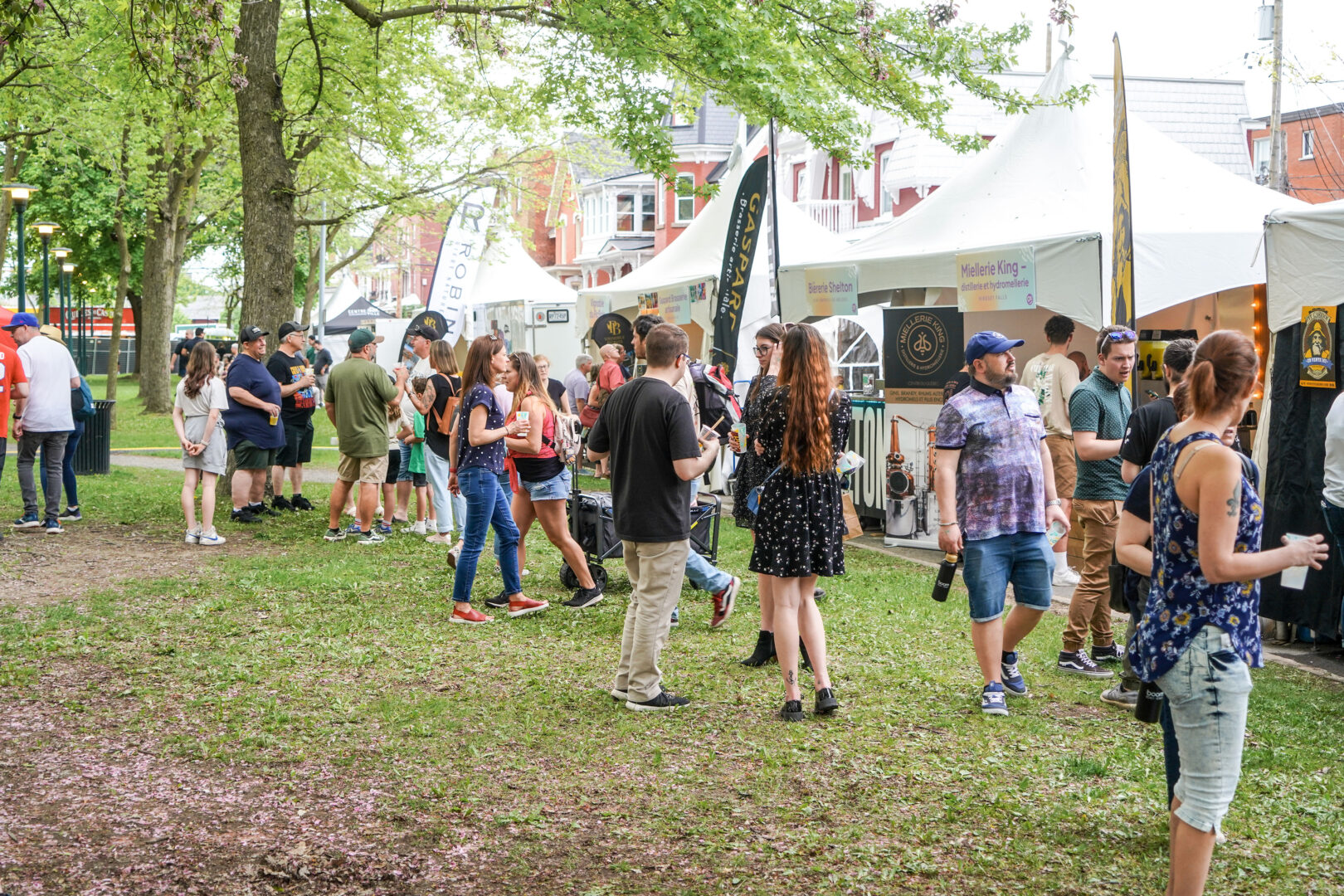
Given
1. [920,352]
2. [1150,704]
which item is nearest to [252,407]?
[920,352]

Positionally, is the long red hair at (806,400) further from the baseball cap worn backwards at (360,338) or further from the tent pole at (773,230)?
the tent pole at (773,230)

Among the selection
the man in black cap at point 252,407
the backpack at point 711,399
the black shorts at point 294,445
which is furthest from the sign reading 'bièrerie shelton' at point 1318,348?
the black shorts at point 294,445

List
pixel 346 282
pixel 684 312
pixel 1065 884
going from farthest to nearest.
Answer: pixel 346 282
pixel 684 312
pixel 1065 884

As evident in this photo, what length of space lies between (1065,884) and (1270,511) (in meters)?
4.85

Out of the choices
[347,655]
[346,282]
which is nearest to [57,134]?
[347,655]

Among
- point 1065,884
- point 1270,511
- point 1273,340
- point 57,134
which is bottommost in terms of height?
point 1065,884

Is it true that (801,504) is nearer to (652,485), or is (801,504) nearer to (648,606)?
(652,485)

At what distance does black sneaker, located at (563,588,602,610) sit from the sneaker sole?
3141 mm

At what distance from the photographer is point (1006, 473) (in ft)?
18.8

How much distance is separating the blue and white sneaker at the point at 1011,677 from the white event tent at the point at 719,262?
879 centimetres

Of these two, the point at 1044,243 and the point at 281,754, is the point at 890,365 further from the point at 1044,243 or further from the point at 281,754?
the point at 281,754

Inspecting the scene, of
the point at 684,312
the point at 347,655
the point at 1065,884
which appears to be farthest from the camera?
the point at 684,312

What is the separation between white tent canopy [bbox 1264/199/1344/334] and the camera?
7.39m

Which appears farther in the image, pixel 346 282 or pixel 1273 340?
pixel 346 282
